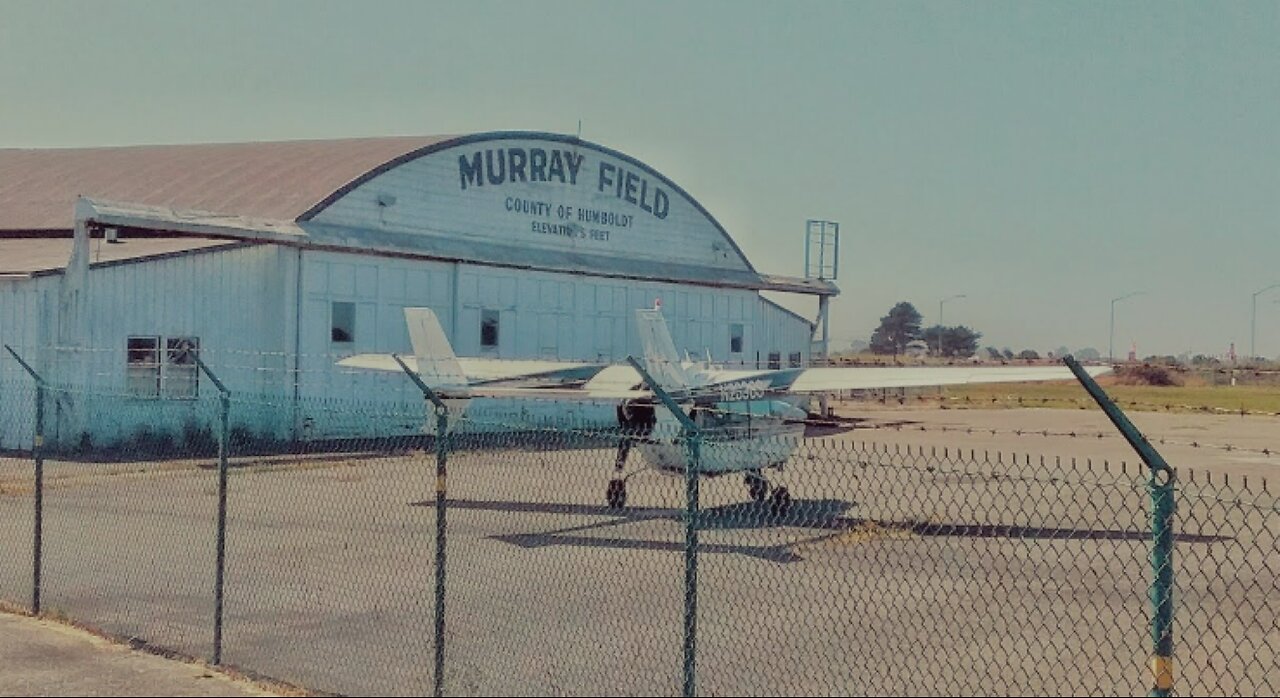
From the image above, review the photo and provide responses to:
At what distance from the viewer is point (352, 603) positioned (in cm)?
1209

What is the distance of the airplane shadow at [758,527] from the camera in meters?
15.9

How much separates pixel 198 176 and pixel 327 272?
11.0 metres

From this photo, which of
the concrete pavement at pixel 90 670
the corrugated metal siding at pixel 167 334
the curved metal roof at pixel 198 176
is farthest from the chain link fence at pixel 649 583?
the curved metal roof at pixel 198 176

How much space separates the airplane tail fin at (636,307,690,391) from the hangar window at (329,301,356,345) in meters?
13.2

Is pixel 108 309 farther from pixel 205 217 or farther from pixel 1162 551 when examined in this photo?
pixel 1162 551

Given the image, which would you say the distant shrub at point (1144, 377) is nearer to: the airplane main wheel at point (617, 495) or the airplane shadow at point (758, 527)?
the airplane shadow at point (758, 527)

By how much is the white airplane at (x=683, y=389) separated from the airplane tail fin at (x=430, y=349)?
2 cm

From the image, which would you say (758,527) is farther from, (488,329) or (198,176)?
(198,176)

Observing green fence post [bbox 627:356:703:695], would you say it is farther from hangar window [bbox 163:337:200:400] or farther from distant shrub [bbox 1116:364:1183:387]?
distant shrub [bbox 1116:364:1183:387]

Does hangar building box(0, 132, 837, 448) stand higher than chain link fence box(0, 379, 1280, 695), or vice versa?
hangar building box(0, 132, 837, 448)

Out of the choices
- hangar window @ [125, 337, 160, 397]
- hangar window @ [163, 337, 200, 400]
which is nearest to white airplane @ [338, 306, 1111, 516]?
hangar window @ [163, 337, 200, 400]

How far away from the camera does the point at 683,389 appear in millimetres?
21625

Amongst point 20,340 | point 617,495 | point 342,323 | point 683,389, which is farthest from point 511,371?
point 20,340

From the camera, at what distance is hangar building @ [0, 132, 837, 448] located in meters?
29.2
